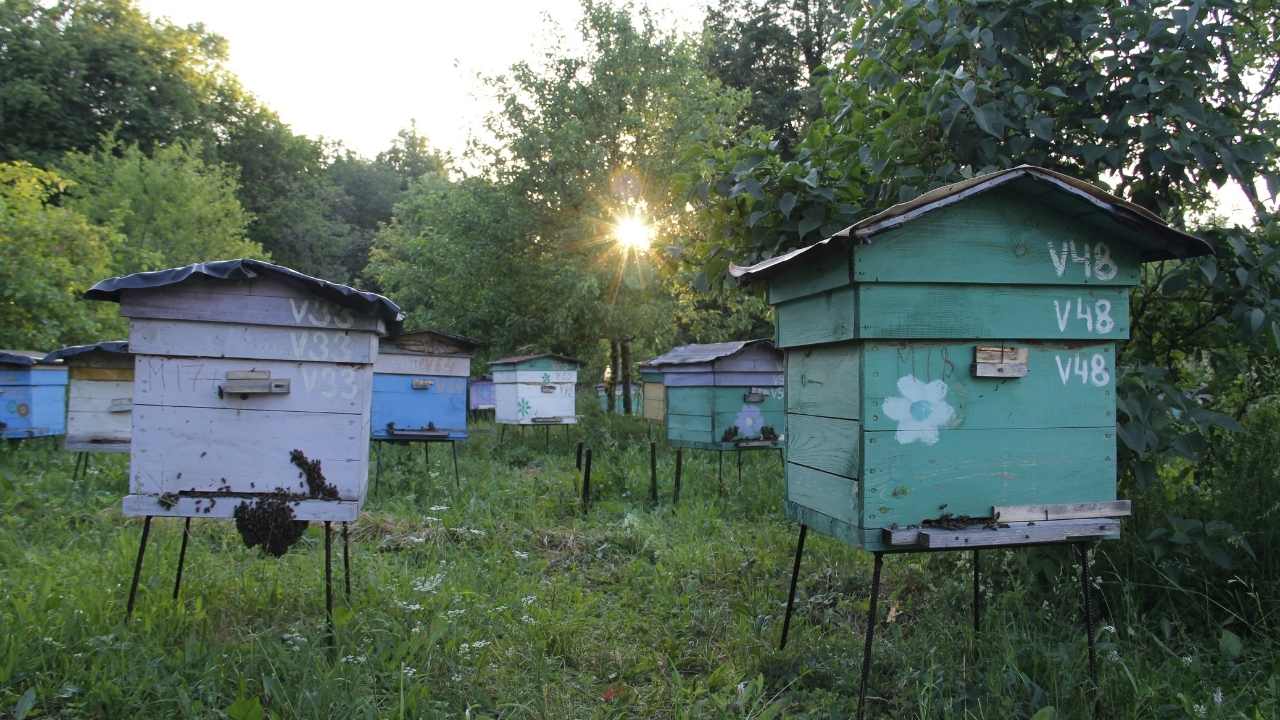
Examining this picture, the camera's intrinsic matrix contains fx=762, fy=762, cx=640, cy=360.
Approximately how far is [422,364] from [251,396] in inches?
218

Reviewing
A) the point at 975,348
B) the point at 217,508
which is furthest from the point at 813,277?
the point at 217,508

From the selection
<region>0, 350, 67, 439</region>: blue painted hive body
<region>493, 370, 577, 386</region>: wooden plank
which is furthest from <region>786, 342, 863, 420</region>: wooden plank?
<region>0, 350, 67, 439</region>: blue painted hive body

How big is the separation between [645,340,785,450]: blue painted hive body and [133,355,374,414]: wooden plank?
5.45 metres

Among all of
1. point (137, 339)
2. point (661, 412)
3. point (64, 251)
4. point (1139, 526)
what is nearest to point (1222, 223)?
point (1139, 526)

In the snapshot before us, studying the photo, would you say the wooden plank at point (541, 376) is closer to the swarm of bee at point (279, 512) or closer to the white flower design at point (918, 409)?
the swarm of bee at point (279, 512)

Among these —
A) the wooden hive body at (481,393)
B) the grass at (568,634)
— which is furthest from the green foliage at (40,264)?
the wooden hive body at (481,393)

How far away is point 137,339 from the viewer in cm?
356

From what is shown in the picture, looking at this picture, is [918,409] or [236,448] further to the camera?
[236,448]

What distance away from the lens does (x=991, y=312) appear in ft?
10.1

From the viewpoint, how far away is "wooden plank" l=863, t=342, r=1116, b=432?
2969 millimetres

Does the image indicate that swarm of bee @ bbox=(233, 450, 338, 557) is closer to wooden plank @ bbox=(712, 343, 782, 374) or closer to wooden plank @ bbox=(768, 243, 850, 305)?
wooden plank @ bbox=(768, 243, 850, 305)

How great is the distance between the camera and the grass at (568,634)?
10.8 feet

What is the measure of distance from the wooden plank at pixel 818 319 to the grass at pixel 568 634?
5.07 ft

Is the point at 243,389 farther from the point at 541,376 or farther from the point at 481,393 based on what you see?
the point at 481,393
